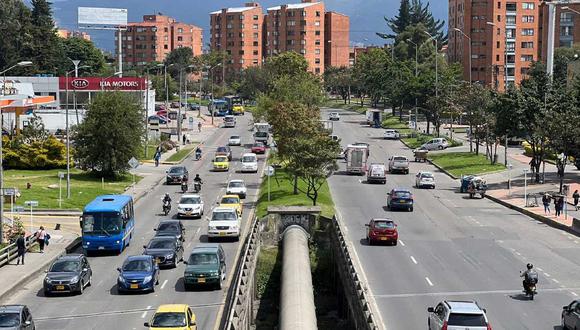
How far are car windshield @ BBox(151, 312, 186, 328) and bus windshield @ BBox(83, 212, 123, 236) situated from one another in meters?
16.4

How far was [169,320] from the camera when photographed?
2836 centimetres

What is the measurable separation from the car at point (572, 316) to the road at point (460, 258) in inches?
37.4

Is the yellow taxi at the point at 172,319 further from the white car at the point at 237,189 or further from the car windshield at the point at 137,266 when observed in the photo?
the white car at the point at 237,189

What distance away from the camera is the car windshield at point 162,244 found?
139 ft

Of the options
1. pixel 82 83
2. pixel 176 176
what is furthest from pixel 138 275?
pixel 82 83

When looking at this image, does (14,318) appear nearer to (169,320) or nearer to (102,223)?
(169,320)

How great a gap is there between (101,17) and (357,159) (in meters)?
117

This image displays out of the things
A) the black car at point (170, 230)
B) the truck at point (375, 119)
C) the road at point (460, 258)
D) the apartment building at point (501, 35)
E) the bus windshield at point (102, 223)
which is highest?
the apartment building at point (501, 35)

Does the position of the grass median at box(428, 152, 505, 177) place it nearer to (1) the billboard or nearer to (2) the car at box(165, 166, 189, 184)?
(2) the car at box(165, 166, 189, 184)

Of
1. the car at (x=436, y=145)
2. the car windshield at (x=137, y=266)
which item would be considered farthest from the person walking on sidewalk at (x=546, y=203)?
the car at (x=436, y=145)

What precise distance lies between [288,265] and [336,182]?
1504 inches

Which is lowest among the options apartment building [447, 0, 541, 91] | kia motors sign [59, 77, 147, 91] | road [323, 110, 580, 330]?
road [323, 110, 580, 330]

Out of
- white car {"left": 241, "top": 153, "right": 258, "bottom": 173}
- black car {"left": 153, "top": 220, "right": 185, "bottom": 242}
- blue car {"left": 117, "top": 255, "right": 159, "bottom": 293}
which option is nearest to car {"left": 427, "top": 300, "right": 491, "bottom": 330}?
blue car {"left": 117, "top": 255, "right": 159, "bottom": 293}

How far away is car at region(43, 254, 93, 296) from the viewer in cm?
3606
